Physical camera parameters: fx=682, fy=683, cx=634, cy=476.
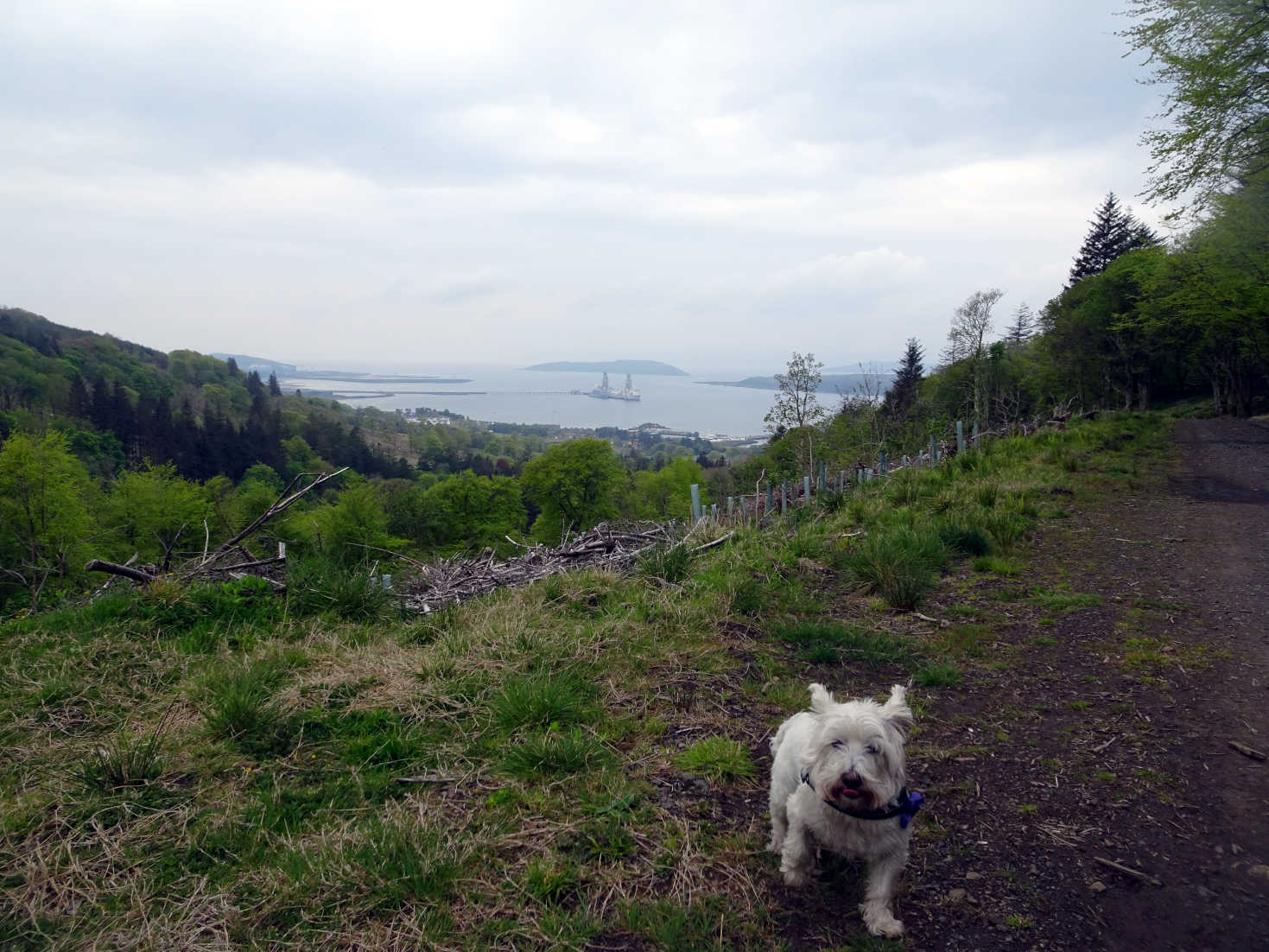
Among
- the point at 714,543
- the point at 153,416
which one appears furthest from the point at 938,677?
the point at 153,416

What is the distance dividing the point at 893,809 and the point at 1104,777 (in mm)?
1733

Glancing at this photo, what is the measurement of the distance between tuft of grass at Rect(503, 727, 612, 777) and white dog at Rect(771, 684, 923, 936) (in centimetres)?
113

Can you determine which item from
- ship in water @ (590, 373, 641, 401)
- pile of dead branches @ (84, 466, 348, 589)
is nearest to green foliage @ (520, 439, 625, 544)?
pile of dead branches @ (84, 466, 348, 589)

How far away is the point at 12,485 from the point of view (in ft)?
105

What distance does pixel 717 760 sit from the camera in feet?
12.0

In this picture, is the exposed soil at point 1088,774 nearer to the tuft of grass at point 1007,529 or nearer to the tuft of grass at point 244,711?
the tuft of grass at point 1007,529

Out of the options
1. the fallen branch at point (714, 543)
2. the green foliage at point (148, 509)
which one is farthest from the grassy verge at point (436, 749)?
the green foliage at point (148, 509)

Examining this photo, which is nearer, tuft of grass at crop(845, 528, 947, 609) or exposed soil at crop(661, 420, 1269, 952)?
exposed soil at crop(661, 420, 1269, 952)

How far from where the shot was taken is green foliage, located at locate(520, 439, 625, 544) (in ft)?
164

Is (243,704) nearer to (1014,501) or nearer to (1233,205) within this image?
(1014,501)

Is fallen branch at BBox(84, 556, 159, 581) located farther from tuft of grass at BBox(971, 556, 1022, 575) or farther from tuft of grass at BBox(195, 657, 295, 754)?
tuft of grass at BBox(971, 556, 1022, 575)

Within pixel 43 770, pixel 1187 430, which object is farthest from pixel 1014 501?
pixel 1187 430

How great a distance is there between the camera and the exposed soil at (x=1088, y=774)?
265 cm

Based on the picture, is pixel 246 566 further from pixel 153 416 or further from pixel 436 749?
pixel 153 416
